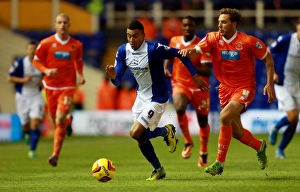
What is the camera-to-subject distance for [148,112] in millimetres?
12766

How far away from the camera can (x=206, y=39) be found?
13.2 meters

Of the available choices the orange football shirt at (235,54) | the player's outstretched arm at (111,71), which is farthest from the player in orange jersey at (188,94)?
the player's outstretched arm at (111,71)

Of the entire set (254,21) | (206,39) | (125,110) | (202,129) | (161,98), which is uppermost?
(206,39)

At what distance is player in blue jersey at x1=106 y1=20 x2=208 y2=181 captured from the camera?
12.8m

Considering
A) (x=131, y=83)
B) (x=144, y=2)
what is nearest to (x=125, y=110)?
(x=131, y=83)

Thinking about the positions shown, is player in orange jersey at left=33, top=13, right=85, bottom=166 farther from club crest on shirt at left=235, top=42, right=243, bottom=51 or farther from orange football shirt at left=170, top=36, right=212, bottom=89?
club crest on shirt at left=235, top=42, right=243, bottom=51

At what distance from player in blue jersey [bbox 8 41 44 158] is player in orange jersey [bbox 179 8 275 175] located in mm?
8280

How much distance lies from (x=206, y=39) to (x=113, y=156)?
7.39 metres

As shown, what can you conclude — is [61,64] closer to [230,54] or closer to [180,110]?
[180,110]

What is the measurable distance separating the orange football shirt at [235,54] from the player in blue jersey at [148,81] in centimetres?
54

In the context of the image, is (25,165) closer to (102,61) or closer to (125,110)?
(125,110)

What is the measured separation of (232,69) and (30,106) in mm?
9278

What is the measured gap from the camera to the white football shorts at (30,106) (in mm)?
21078

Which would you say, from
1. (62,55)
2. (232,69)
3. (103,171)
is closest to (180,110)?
(62,55)
